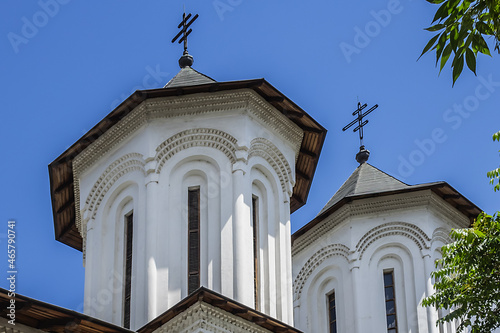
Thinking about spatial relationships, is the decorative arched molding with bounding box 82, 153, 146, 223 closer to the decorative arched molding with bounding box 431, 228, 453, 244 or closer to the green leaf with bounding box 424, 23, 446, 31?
the decorative arched molding with bounding box 431, 228, 453, 244

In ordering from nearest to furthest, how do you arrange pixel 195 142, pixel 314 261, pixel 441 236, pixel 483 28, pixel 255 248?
pixel 483 28 < pixel 255 248 < pixel 195 142 < pixel 441 236 < pixel 314 261

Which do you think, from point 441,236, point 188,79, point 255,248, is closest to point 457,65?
point 255,248

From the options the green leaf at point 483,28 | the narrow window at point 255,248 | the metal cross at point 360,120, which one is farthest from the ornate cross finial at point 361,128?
the green leaf at point 483,28

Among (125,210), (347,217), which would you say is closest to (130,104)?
(125,210)

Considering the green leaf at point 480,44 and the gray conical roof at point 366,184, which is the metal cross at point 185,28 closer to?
the gray conical roof at point 366,184

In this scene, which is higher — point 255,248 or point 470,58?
point 255,248

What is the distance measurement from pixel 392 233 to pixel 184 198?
5388 millimetres

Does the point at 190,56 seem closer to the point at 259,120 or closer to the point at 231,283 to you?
the point at 259,120

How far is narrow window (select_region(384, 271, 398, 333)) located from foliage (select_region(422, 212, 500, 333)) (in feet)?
21.5

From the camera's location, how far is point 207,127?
51.3ft

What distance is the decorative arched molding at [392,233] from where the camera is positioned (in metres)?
18.8

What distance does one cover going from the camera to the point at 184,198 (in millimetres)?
15359

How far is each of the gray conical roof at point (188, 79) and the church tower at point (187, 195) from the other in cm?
5

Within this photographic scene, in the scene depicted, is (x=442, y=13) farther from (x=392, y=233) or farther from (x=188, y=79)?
(x=392, y=233)
